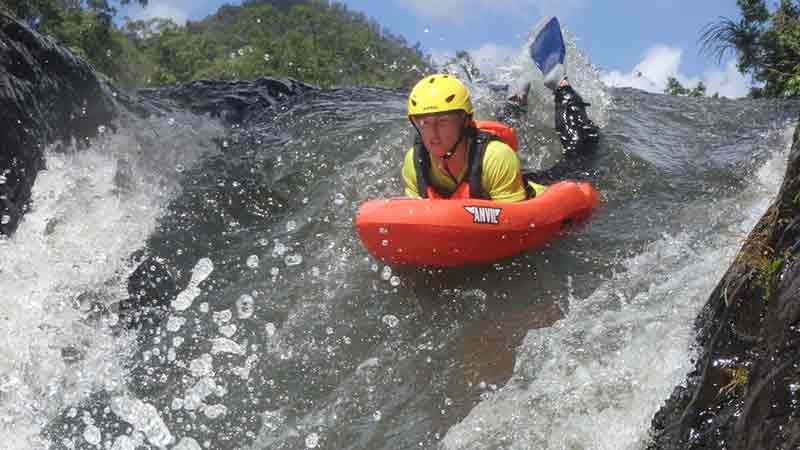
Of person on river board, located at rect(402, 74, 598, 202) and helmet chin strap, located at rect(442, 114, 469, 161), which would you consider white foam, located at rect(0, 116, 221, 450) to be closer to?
person on river board, located at rect(402, 74, 598, 202)

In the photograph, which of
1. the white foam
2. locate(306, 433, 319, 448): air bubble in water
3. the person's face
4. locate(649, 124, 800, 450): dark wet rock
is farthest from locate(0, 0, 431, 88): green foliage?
locate(649, 124, 800, 450): dark wet rock

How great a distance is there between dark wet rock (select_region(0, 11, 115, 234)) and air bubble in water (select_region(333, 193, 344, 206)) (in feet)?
8.06

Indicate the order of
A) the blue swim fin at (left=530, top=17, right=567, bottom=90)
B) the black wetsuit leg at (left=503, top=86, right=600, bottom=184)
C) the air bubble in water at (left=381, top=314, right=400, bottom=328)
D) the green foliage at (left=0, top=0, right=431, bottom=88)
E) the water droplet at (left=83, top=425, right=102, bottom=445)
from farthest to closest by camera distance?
the green foliage at (left=0, top=0, right=431, bottom=88) < the blue swim fin at (left=530, top=17, right=567, bottom=90) < the black wetsuit leg at (left=503, top=86, right=600, bottom=184) < the air bubble in water at (left=381, top=314, right=400, bottom=328) < the water droplet at (left=83, top=425, right=102, bottom=445)

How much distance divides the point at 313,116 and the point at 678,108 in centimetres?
499

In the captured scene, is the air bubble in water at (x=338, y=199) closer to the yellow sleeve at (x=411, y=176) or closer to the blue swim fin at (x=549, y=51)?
the yellow sleeve at (x=411, y=176)

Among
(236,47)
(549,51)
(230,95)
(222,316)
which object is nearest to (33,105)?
(222,316)

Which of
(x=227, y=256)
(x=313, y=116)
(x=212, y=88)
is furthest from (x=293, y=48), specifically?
(x=227, y=256)

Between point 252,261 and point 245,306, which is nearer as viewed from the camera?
point 245,306

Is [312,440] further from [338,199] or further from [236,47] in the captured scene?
[236,47]

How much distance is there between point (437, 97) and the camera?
18.1 ft

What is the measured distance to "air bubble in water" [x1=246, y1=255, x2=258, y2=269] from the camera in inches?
250

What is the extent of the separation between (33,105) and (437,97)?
12.1ft

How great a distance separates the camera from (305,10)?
54.4m

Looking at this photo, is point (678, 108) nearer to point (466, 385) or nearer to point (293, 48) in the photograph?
point (466, 385)
